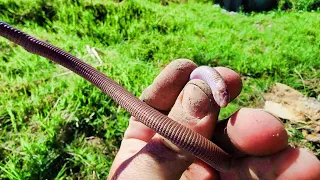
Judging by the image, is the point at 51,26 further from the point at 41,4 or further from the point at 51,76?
the point at 51,76

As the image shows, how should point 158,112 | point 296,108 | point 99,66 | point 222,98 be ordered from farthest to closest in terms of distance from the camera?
point 99,66 → point 296,108 → point 158,112 → point 222,98

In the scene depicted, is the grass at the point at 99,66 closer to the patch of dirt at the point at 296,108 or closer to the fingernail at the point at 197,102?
the patch of dirt at the point at 296,108

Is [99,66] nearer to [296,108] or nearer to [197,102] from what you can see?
[296,108]

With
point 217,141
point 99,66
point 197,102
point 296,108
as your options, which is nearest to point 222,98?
point 197,102

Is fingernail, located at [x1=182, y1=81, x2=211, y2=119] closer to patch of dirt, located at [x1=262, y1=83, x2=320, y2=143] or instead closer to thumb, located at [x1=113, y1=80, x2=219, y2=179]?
thumb, located at [x1=113, y1=80, x2=219, y2=179]

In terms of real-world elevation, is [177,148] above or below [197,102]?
below

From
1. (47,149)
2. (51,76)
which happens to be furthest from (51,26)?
(47,149)

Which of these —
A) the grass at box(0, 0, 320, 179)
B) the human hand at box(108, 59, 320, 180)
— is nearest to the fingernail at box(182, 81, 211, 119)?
the human hand at box(108, 59, 320, 180)
